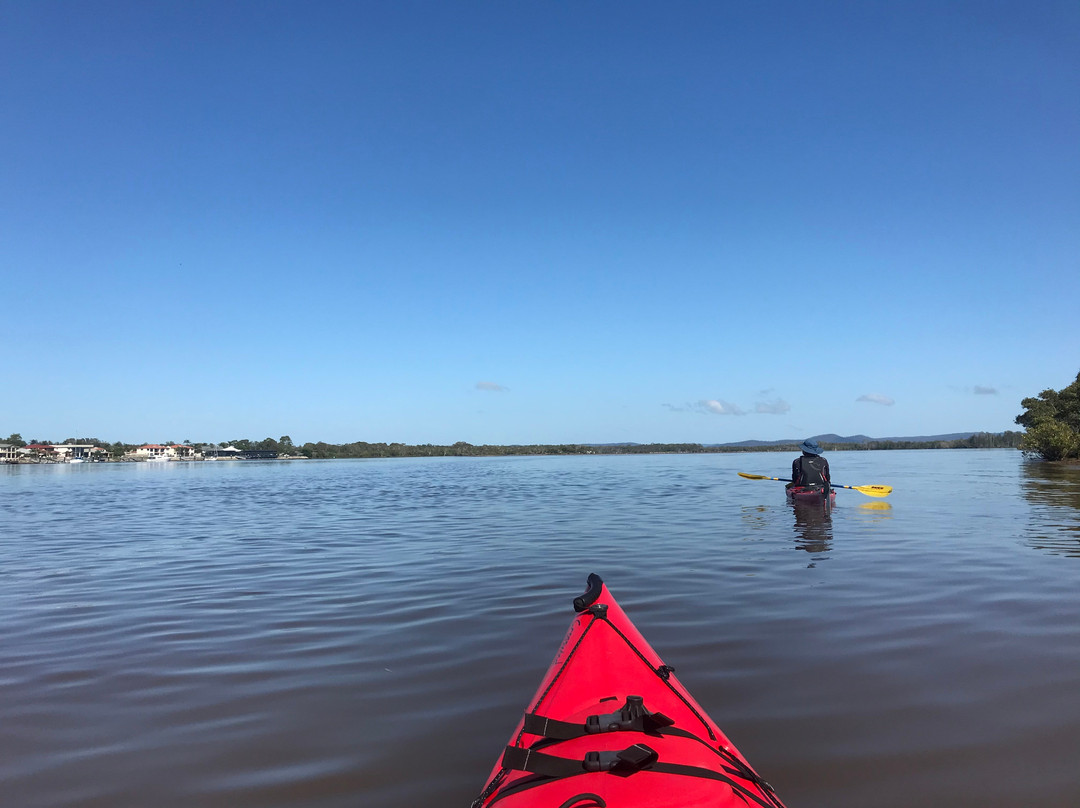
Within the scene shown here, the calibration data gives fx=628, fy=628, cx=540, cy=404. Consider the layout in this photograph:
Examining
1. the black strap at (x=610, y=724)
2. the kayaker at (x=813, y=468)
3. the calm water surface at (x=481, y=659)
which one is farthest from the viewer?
the kayaker at (x=813, y=468)

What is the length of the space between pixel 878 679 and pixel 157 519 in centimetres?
2019

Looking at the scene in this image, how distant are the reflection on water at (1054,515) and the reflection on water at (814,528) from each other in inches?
139

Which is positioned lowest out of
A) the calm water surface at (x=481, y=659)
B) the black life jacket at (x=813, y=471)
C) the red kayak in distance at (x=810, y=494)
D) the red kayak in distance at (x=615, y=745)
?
the calm water surface at (x=481, y=659)

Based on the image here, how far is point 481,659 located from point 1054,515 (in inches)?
648

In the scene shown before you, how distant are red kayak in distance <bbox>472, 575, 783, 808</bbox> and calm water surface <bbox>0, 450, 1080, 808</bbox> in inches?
32.2

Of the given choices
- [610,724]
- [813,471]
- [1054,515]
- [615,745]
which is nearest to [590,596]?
[610,724]

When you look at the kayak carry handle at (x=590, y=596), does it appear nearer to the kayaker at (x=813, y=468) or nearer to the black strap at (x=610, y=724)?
the black strap at (x=610, y=724)

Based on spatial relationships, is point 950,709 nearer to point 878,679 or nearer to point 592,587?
point 878,679

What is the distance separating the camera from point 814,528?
1439 centimetres

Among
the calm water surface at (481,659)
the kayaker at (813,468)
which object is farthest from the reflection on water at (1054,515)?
the kayaker at (813,468)

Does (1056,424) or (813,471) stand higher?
(1056,424)

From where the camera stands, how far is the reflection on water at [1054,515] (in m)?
11.5

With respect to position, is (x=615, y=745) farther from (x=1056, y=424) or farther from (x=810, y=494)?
(x=1056, y=424)

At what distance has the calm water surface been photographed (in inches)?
153
